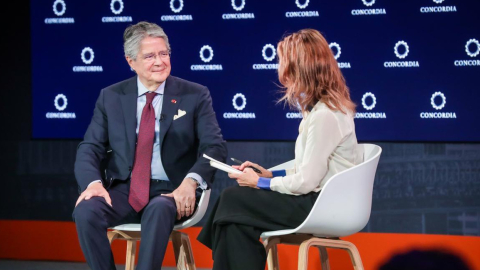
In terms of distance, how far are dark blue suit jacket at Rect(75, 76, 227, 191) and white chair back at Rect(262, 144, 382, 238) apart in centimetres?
69

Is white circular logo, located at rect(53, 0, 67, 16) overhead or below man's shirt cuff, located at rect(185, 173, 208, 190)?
overhead

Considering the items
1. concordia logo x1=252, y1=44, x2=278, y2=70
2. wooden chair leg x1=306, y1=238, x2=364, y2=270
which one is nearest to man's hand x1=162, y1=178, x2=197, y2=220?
wooden chair leg x1=306, y1=238, x2=364, y2=270

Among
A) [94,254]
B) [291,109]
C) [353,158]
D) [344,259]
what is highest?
[291,109]

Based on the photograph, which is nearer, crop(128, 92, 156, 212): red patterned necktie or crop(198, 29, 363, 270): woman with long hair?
crop(198, 29, 363, 270): woman with long hair

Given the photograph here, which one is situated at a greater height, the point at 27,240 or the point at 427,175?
the point at 427,175

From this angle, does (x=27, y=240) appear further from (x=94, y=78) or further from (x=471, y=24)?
(x=471, y=24)

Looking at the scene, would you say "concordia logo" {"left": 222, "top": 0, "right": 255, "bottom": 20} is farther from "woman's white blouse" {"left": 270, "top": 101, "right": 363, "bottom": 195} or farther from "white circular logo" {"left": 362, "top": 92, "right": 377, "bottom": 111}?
"woman's white blouse" {"left": 270, "top": 101, "right": 363, "bottom": 195}

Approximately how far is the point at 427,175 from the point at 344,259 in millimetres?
802

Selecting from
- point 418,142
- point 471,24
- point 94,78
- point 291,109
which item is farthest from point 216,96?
point 471,24

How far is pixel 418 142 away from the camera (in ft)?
14.8

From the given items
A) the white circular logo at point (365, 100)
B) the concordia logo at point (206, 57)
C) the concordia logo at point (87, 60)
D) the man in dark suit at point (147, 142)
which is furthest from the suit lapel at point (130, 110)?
the white circular logo at point (365, 100)

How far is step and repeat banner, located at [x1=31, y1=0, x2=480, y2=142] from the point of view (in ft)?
14.5

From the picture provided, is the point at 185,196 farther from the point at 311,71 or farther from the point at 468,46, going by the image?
the point at 468,46

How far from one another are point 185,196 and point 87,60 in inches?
85.4
